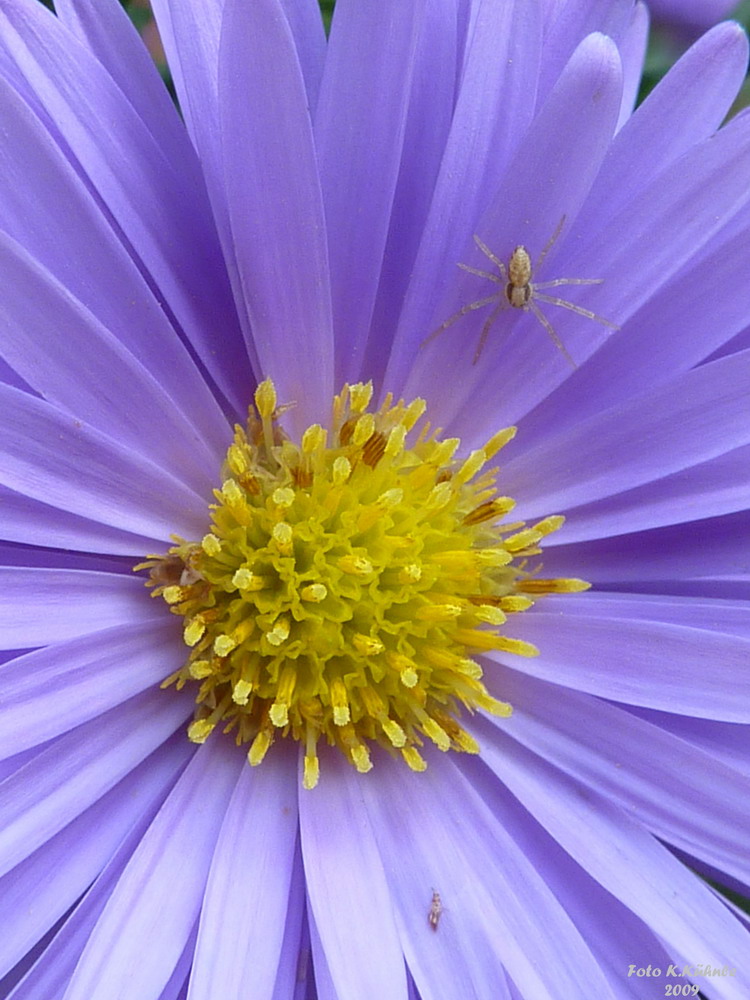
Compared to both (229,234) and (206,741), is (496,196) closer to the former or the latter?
(229,234)

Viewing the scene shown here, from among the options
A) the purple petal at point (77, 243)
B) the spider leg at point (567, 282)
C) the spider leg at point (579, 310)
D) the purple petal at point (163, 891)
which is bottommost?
the purple petal at point (163, 891)

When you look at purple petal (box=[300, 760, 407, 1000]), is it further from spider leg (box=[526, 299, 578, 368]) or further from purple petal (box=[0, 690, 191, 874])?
spider leg (box=[526, 299, 578, 368])

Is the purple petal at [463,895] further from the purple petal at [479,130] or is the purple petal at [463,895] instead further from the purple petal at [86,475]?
the purple petal at [479,130]

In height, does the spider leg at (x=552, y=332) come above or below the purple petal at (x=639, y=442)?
above

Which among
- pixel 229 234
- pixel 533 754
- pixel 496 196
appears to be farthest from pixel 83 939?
pixel 496 196

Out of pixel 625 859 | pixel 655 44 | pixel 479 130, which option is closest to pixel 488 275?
pixel 479 130

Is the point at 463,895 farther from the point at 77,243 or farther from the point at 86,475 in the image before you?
the point at 77,243

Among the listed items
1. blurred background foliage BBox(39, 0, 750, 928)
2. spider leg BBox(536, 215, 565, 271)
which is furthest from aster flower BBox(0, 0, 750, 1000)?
blurred background foliage BBox(39, 0, 750, 928)

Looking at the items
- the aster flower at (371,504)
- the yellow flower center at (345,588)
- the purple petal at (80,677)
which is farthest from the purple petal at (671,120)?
the purple petal at (80,677)
